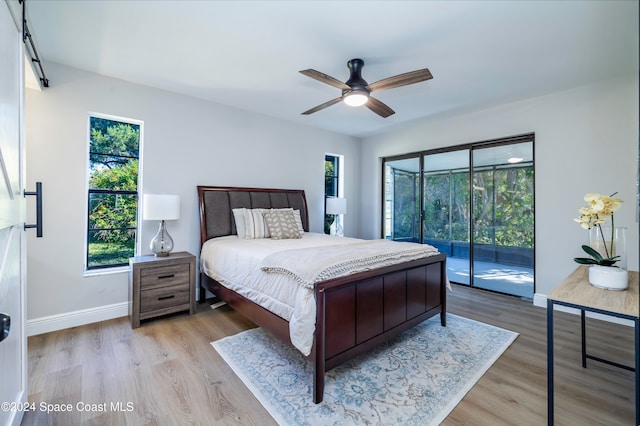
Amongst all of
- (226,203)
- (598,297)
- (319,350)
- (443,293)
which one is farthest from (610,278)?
(226,203)

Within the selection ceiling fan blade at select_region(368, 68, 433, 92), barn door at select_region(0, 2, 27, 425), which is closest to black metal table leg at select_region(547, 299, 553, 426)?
ceiling fan blade at select_region(368, 68, 433, 92)

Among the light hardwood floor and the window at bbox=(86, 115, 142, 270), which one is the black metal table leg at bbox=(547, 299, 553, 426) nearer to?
the light hardwood floor

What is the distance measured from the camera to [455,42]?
2.45 meters

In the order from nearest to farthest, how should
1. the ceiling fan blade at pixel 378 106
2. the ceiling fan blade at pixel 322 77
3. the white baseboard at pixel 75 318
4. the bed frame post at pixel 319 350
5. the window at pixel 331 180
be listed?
the bed frame post at pixel 319 350
the ceiling fan blade at pixel 322 77
the white baseboard at pixel 75 318
the ceiling fan blade at pixel 378 106
the window at pixel 331 180

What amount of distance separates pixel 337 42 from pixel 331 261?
1.90 m

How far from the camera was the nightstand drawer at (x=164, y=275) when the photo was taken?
2934 millimetres

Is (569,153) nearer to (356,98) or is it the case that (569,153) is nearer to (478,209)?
(478,209)

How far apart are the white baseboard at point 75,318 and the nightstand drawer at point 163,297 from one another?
0.50 meters

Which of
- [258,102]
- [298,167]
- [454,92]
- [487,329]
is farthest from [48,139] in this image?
[487,329]

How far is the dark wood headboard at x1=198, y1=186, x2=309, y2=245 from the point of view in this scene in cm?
371

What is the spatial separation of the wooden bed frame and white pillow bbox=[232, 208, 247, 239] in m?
0.68

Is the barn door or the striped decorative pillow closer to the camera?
the barn door

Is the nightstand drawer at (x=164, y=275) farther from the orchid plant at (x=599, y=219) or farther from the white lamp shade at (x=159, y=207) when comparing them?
the orchid plant at (x=599, y=219)

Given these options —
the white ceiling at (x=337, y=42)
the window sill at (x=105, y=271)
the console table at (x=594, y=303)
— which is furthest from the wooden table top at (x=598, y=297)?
the window sill at (x=105, y=271)
